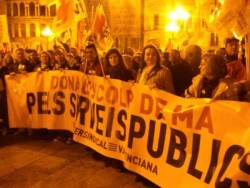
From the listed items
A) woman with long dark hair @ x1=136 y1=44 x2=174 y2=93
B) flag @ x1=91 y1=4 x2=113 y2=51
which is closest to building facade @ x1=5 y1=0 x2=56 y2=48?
flag @ x1=91 y1=4 x2=113 y2=51

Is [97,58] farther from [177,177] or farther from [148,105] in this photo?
[177,177]

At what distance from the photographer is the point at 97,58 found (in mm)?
6426

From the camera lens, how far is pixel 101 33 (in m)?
6.27

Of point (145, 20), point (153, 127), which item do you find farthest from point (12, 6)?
point (153, 127)

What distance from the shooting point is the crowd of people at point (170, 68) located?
4238mm

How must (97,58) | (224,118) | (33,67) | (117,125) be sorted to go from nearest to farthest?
(224,118) → (117,125) → (97,58) → (33,67)

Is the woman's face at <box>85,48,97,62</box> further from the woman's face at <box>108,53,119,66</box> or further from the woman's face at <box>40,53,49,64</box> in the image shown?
the woman's face at <box>40,53,49,64</box>

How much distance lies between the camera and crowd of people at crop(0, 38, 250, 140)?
4238mm

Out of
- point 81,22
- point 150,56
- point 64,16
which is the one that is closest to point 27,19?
point 81,22

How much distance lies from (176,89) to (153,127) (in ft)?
4.08

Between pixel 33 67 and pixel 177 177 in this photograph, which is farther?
pixel 33 67

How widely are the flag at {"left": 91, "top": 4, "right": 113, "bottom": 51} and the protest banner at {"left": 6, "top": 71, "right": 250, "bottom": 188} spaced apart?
0.55m

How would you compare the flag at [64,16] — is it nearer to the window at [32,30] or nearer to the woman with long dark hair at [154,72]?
the woman with long dark hair at [154,72]

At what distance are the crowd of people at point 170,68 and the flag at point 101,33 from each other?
0.16 meters
